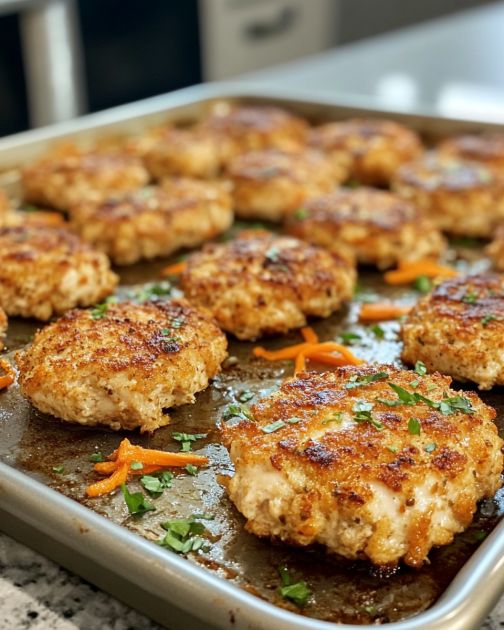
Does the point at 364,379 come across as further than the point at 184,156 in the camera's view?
No

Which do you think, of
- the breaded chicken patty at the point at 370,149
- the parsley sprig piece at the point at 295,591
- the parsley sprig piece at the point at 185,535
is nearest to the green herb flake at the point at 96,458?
the parsley sprig piece at the point at 185,535

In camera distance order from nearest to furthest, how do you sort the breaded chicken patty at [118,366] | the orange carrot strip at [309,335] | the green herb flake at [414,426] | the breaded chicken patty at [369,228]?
1. the green herb flake at [414,426]
2. the breaded chicken patty at [118,366]
3. the orange carrot strip at [309,335]
4. the breaded chicken patty at [369,228]

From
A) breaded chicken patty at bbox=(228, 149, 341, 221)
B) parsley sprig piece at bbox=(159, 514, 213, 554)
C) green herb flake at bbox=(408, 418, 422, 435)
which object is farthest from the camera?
breaded chicken patty at bbox=(228, 149, 341, 221)

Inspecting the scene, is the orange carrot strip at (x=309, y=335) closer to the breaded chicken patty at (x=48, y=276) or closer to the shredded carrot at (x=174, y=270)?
the shredded carrot at (x=174, y=270)

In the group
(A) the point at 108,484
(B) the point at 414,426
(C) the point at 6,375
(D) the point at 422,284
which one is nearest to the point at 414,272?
(D) the point at 422,284

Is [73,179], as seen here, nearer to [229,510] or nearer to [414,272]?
[414,272]

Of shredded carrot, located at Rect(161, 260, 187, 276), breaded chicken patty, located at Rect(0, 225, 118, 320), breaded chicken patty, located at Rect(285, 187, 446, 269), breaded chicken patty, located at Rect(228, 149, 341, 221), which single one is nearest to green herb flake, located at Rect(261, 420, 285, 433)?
breaded chicken patty, located at Rect(0, 225, 118, 320)

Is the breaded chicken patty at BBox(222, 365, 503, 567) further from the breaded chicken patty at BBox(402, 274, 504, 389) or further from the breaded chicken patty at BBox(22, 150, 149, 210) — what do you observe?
the breaded chicken patty at BBox(22, 150, 149, 210)
